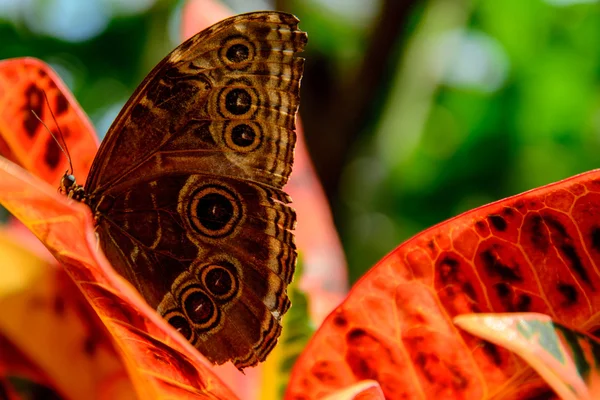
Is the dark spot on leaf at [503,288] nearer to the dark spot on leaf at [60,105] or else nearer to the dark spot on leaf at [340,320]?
the dark spot on leaf at [340,320]

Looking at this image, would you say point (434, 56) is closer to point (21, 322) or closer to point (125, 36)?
point (125, 36)

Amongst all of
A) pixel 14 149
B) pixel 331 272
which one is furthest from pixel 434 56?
pixel 14 149

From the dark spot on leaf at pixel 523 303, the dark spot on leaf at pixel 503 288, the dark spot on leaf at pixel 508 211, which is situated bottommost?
the dark spot on leaf at pixel 523 303

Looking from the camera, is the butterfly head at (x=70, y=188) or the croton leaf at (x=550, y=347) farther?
the butterfly head at (x=70, y=188)

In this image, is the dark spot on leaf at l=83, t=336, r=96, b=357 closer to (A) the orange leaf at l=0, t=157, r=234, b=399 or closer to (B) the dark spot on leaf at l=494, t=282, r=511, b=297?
(A) the orange leaf at l=0, t=157, r=234, b=399

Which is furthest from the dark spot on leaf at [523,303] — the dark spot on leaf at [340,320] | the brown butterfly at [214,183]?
the brown butterfly at [214,183]

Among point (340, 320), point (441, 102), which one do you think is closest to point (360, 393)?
point (340, 320)

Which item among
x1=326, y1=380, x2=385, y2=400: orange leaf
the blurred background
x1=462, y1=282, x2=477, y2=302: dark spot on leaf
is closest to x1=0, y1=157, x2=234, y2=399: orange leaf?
x1=326, y1=380, x2=385, y2=400: orange leaf
